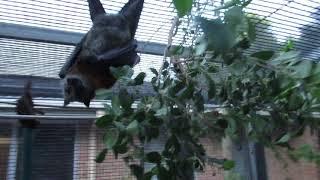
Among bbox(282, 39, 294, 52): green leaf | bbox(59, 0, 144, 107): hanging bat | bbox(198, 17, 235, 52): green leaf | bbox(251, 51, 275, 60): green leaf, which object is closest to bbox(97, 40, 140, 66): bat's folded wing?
bbox(59, 0, 144, 107): hanging bat

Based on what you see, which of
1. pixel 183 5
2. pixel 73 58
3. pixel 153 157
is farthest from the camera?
pixel 73 58

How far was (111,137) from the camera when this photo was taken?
82 centimetres

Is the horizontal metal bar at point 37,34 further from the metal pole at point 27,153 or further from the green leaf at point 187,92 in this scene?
the green leaf at point 187,92

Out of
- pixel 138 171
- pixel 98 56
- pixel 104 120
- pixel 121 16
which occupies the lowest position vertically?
pixel 138 171

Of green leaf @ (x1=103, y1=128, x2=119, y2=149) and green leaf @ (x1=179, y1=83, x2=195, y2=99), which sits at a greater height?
green leaf @ (x1=179, y1=83, x2=195, y2=99)

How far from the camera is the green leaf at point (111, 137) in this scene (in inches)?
31.7

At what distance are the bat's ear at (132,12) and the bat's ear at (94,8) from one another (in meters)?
0.08

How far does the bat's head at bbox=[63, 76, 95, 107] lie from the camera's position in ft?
4.03

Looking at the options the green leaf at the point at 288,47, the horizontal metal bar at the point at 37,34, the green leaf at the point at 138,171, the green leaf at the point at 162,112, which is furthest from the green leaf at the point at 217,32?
the horizontal metal bar at the point at 37,34

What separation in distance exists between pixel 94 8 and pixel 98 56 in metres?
0.21

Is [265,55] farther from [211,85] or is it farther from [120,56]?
[120,56]

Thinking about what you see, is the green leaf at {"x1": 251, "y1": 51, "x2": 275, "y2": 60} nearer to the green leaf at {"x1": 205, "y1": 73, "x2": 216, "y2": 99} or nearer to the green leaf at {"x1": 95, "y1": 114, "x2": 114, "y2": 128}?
the green leaf at {"x1": 205, "y1": 73, "x2": 216, "y2": 99}

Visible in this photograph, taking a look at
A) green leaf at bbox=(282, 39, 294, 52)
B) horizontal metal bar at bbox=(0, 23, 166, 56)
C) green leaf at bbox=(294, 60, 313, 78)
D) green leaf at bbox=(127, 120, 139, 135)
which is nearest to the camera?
green leaf at bbox=(294, 60, 313, 78)

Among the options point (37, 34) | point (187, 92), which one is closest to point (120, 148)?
point (187, 92)
